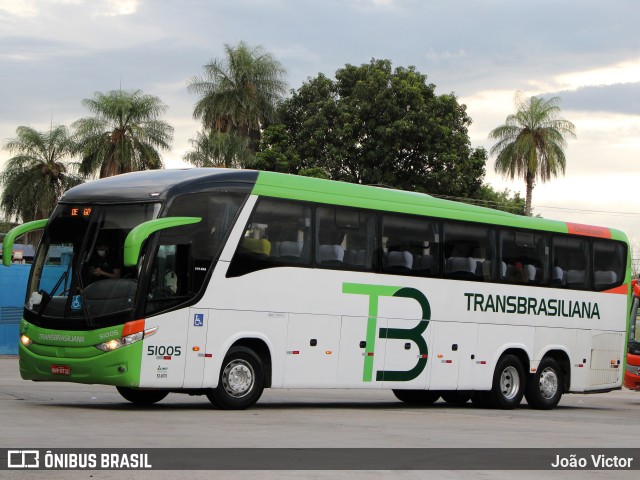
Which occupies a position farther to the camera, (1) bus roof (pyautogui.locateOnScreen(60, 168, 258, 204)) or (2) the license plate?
(1) bus roof (pyautogui.locateOnScreen(60, 168, 258, 204))

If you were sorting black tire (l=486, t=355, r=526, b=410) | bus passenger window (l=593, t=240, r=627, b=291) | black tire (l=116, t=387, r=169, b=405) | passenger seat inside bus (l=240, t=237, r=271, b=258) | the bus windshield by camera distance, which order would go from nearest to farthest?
the bus windshield, passenger seat inside bus (l=240, t=237, r=271, b=258), black tire (l=116, t=387, r=169, b=405), black tire (l=486, t=355, r=526, b=410), bus passenger window (l=593, t=240, r=627, b=291)

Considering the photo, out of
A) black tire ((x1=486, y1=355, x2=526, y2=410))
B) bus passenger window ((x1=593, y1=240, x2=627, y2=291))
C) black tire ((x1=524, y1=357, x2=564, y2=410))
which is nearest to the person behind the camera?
black tire ((x1=486, y1=355, x2=526, y2=410))

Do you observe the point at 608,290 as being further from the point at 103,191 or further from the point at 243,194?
the point at 103,191

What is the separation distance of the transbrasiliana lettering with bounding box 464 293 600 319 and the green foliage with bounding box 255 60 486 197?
116 ft

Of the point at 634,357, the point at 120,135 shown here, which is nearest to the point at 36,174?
the point at 120,135

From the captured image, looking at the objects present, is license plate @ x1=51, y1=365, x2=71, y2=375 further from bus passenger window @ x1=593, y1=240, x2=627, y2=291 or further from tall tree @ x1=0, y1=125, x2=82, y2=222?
tall tree @ x1=0, y1=125, x2=82, y2=222

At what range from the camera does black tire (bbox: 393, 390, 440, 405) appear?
894 inches

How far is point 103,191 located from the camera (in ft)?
56.3

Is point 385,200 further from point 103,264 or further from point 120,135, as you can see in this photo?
point 120,135

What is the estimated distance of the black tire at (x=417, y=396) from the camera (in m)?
22.7

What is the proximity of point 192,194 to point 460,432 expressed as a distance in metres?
4.96

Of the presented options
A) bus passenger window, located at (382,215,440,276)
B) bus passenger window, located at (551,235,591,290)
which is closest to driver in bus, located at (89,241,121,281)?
bus passenger window, located at (382,215,440,276)

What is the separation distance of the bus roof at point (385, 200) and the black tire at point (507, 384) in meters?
2.55

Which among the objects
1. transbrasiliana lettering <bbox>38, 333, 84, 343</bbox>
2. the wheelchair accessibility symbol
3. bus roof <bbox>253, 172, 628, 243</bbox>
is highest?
bus roof <bbox>253, 172, 628, 243</bbox>
